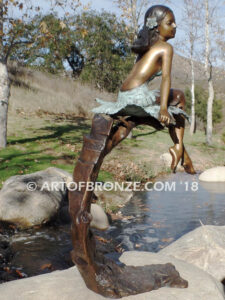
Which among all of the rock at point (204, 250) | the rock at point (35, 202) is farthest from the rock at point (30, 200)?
the rock at point (204, 250)

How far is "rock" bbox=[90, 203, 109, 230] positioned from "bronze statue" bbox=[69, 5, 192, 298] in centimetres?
439

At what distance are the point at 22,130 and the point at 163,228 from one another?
37.6 ft

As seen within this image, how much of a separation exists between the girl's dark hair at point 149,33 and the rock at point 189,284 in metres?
2.32

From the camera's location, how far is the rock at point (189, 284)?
3271 millimetres

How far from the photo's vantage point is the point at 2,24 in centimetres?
1245

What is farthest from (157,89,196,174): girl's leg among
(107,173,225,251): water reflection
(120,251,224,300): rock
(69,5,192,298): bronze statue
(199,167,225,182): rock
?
(199,167,225,182): rock

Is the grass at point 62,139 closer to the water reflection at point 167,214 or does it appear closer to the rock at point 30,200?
the water reflection at point 167,214

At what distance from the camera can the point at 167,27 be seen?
2729mm

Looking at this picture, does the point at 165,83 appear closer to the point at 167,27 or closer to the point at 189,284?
the point at 167,27

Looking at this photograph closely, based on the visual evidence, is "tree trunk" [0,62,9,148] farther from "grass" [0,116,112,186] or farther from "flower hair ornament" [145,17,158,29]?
"flower hair ornament" [145,17,158,29]

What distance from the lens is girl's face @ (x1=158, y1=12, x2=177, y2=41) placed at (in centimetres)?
270

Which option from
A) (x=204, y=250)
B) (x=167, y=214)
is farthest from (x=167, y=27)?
(x=167, y=214)

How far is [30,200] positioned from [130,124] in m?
5.03

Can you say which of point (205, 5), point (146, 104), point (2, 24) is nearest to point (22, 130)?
point (2, 24)
